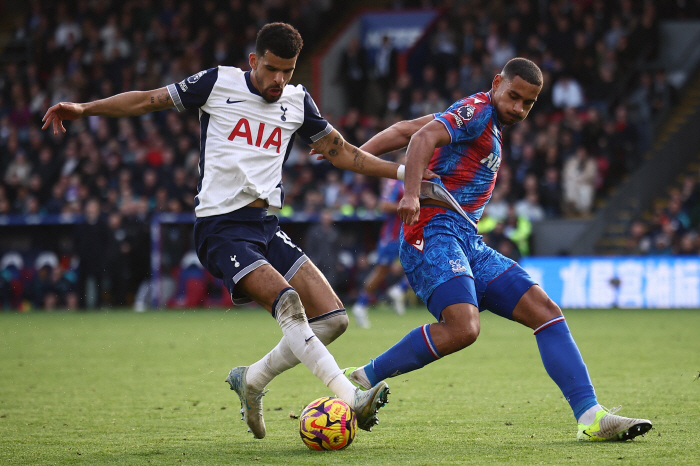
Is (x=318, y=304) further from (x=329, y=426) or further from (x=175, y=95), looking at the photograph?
(x=175, y=95)

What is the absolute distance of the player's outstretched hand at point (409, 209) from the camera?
4781 millimetres

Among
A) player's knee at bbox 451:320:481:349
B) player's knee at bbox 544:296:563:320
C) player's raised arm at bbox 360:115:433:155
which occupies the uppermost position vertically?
player's raised arm at bbox 360:115:433:155

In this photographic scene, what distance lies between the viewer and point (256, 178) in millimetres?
5184

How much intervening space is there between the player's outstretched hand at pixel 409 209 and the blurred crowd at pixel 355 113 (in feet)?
37.9

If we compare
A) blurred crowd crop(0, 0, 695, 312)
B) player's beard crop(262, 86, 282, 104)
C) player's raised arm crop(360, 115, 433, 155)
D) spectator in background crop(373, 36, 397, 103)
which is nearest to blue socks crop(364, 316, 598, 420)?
player's raised arm crop(360, 115, 433, 155)

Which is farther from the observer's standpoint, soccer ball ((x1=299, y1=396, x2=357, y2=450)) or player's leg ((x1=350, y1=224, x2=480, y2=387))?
player's leg ((x1=350, y1=224, x2=480, y2=387))

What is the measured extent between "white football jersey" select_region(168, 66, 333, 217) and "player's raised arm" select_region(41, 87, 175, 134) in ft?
0.30

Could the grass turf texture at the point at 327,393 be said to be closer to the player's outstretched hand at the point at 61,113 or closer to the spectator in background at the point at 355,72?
the player's outstretched hand at the point at 61,113

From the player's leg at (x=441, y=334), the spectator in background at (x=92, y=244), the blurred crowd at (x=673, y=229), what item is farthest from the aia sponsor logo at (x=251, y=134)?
the spectator in background at (x=92, y=244)

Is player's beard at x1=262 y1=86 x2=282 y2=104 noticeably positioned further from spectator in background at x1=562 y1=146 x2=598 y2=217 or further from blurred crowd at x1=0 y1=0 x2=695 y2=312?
spectator in background at x1=562 y1=146 x2=598 y2=217

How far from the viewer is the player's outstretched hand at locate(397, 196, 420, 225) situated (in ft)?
15.7

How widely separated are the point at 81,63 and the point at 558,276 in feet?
43.8

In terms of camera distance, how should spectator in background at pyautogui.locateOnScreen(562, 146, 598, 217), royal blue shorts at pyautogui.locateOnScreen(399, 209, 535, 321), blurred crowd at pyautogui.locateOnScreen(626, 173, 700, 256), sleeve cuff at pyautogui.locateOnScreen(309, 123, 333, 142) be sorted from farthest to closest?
spectator in background at pyautogui.locateOnScreen(562, 146, 598, 217) → blurred crowd at pyautogui.locateOnScreen(626, 173, 700, 256) → sleeve cuff at pyautogui.locateOnScreen(309, 123, 333, 142) → royal blue shorts at pyautogui.locateOnScreen(399, 209, 535, 321)

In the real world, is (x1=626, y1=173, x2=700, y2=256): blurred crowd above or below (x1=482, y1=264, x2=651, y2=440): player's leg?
below
